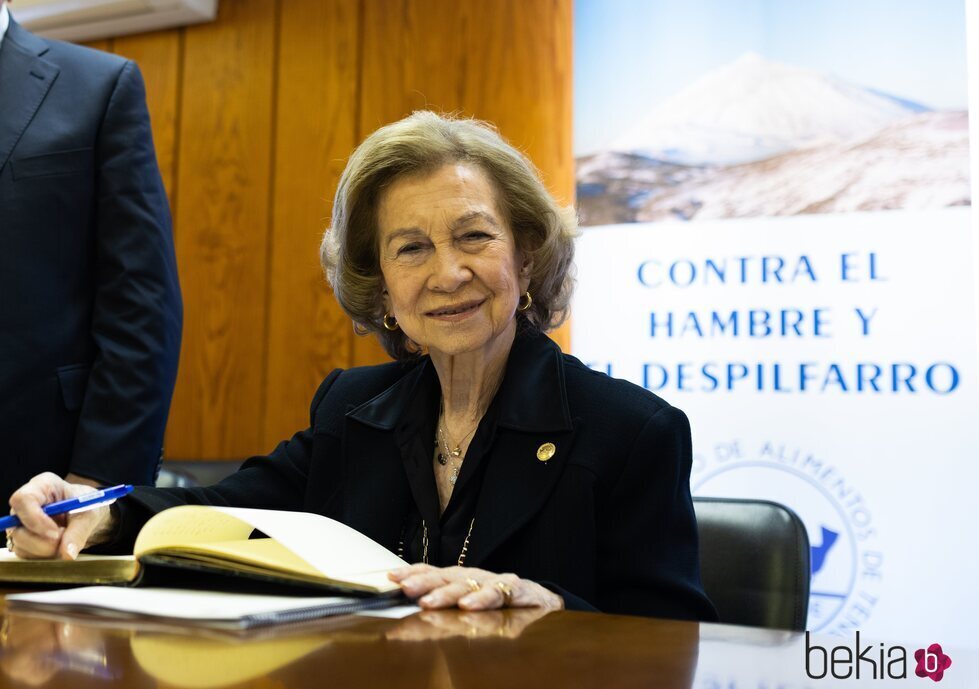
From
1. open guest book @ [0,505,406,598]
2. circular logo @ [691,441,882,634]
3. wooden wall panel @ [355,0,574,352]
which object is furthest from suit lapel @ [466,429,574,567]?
wooden wall panel @ [355,0,574,352]

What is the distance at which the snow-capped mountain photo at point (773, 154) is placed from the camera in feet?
10.5

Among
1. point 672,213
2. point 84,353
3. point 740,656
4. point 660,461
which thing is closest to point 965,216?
point 672,213

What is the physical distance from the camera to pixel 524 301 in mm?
1798

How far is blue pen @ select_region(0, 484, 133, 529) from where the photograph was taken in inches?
48.9

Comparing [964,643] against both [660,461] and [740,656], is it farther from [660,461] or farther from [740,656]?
[740,656]

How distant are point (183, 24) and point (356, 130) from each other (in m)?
0.96

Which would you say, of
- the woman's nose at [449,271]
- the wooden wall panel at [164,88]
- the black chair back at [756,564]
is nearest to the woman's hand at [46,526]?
the woman's nose at [449,271]

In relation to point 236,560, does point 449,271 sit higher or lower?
higher

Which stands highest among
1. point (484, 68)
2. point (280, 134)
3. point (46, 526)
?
point (484, 68)

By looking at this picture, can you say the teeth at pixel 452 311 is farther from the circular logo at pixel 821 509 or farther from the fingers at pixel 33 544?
the circular logo at pixel 821 509

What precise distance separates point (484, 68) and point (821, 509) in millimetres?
1943

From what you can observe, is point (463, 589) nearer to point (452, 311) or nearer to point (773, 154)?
point (452, 311)

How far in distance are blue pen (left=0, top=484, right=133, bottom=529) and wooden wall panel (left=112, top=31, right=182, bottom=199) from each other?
3099 millimetres

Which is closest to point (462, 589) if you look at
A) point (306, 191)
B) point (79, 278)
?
point (79, 278)
